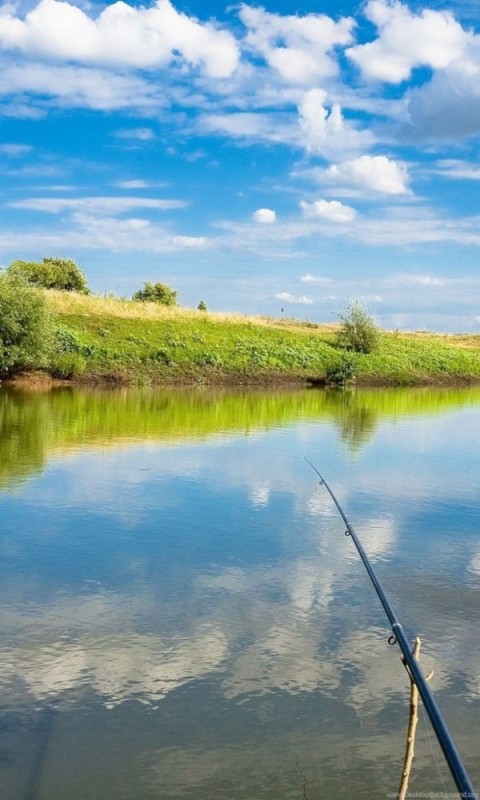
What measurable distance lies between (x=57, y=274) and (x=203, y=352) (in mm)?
59963

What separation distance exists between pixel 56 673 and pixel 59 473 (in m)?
12.0

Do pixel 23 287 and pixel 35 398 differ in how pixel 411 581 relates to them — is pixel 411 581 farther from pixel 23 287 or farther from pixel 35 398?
pixel 23 287

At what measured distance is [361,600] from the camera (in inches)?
428

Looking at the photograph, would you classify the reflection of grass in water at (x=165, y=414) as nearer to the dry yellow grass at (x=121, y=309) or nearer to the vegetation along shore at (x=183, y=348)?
the vegetation along shore at (x=183, y=348)

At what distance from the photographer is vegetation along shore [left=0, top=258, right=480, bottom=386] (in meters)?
49.5

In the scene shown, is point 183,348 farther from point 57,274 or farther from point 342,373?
point 57,274

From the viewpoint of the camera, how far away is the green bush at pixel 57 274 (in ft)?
361

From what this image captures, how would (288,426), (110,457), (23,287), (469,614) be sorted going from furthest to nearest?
(23,287)
(288,426)
(110,457)
(469,614)

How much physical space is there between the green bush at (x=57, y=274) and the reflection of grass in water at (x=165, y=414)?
6401 centimetres

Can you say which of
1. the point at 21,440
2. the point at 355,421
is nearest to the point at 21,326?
the point at 355,421

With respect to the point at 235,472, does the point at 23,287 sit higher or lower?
higher

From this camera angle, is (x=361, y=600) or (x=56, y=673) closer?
(x=56, y=673)

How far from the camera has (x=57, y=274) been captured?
376 ft

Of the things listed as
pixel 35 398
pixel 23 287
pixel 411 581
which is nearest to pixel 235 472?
pixel 411 581
